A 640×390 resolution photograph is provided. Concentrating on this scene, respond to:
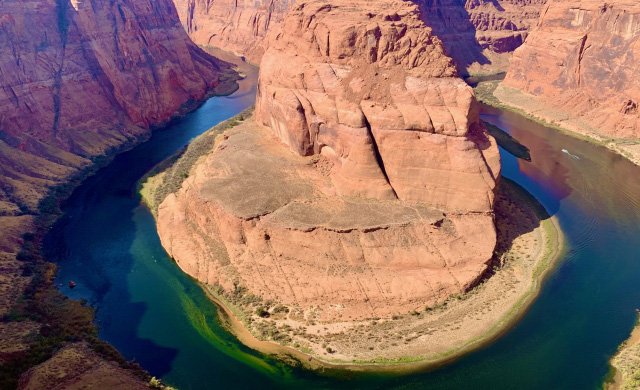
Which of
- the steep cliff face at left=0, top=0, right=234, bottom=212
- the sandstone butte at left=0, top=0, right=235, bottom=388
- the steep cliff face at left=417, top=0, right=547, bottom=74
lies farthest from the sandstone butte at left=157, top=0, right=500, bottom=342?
the steep cliff face at left=417, top=0, right=547, bottom=74

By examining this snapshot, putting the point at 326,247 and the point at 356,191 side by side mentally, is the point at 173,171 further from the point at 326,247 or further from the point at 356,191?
the point at 326,247

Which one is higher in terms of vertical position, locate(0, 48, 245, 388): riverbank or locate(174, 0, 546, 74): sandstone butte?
locate(174, 0, 546, 74): sandstone butte

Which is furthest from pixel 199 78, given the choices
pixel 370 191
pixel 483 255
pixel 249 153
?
pixel 483 255

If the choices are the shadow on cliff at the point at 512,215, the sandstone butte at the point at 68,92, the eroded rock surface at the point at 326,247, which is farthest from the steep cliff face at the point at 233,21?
the eroded rock surface at the point at 326,247

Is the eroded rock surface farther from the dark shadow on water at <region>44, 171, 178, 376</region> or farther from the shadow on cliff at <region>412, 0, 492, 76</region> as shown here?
the shadow on cliff at <region>412, 0, 492, 76</region>

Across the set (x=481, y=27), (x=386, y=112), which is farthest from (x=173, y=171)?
(x=481, y=27)

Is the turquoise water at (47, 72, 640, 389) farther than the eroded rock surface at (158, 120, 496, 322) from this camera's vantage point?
No

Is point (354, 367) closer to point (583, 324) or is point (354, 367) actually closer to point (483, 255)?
point (483, 255)
